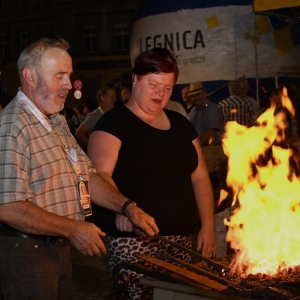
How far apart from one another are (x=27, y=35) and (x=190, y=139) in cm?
4813

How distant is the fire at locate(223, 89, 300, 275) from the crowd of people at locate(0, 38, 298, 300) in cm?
32

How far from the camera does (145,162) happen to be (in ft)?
14.0

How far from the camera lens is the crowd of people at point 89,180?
3.42 meters

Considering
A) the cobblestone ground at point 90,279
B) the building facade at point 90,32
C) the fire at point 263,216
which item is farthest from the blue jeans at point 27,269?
the building facade at point 90,32

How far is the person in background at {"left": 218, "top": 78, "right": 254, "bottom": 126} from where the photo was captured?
9.95 metres

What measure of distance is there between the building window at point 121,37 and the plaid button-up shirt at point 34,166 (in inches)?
1719

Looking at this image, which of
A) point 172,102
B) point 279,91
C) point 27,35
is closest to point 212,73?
point 172,102

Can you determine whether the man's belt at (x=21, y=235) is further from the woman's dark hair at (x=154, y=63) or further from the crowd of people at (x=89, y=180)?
the woman's dark hair at (x=154, y=63)

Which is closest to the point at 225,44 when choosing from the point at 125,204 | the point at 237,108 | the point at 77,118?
the point at 237,108

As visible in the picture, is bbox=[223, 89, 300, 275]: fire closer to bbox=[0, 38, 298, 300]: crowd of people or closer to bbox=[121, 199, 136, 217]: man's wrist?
bbox=[0, 38, 298, 300]: crowd of people

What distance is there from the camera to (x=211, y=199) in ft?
15.5

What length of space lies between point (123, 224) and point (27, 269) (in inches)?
27.7

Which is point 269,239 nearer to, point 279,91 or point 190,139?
point 190,139

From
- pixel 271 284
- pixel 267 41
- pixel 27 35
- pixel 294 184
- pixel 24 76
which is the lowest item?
pixel 271 284
